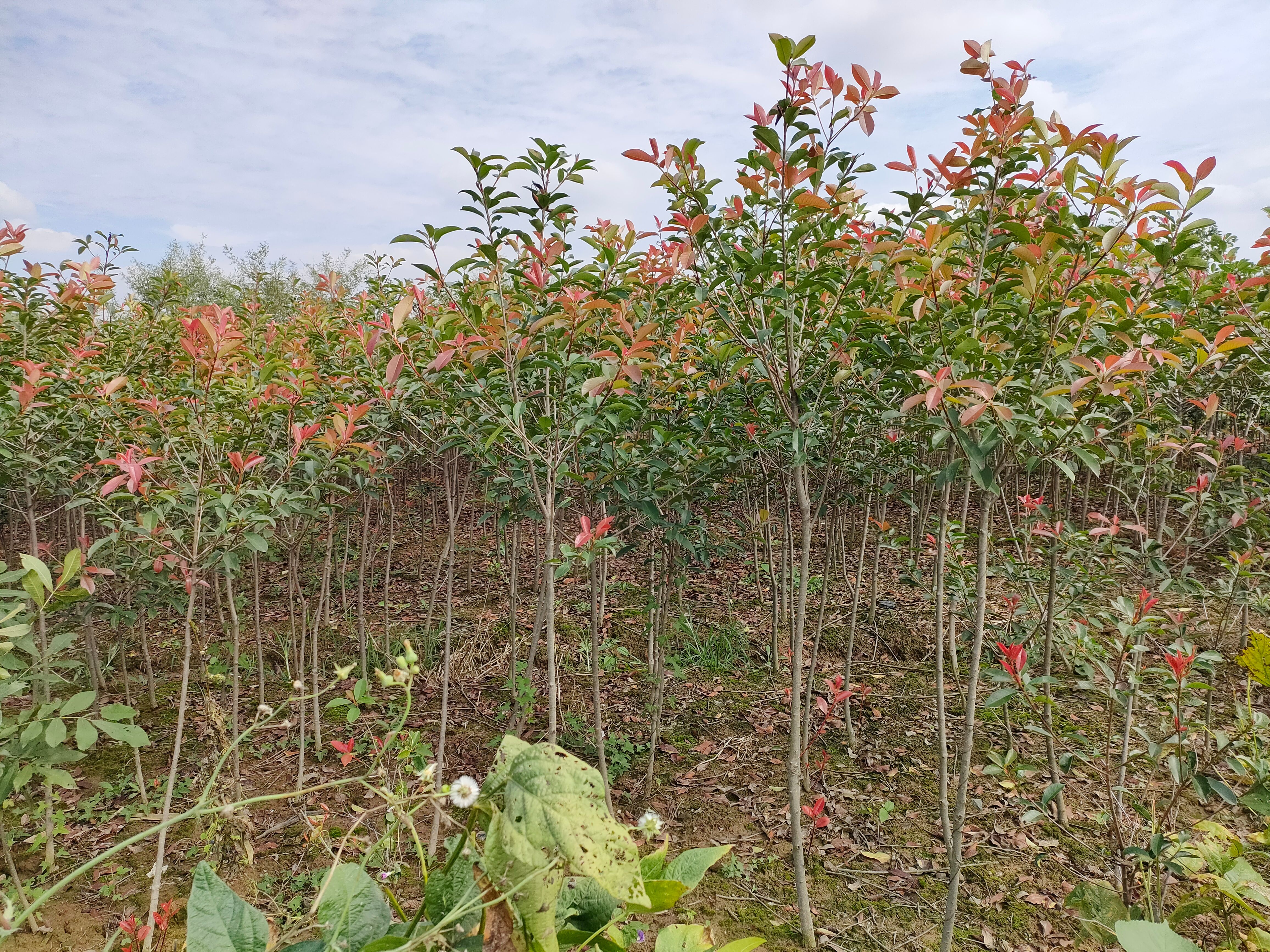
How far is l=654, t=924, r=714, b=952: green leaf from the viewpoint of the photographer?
3.09ft

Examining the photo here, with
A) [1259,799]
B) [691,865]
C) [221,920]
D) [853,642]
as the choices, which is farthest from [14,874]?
[1259,799]

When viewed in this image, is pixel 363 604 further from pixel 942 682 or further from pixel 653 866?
pixel 653 866

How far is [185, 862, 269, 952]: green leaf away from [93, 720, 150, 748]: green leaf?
1.65 m

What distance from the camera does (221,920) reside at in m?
0.76

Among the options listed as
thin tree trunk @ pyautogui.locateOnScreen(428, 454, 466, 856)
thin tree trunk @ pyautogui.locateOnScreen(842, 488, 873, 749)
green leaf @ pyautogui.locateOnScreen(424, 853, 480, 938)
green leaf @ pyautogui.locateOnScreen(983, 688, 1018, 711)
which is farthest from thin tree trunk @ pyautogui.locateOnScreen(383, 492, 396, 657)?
green leaf @ pyautogui.locateOnScreen(424, 853, 480, 938)

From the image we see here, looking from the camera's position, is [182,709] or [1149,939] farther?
[182,709]

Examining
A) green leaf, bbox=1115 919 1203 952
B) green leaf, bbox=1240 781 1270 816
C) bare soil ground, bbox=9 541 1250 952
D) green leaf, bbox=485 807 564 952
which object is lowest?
bare soil ground, bbox=9 541 1250 952

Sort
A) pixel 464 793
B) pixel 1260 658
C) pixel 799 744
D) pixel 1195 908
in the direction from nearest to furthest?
pixel 464 793 < pixel 1260 658 < pixel 1195 908 < pixel 799 744

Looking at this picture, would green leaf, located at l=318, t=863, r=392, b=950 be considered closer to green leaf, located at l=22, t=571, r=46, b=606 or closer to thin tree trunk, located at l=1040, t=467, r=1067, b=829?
green leaf, located at l=22, t=571, r=46, b=606

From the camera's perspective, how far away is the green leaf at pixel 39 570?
1.33 m

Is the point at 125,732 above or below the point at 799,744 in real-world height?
above

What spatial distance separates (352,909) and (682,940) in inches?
18.3

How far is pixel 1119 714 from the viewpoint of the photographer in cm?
364

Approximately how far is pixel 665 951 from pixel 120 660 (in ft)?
17.9
